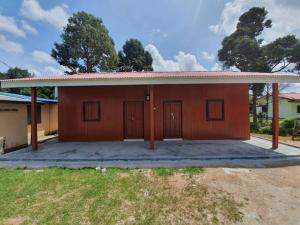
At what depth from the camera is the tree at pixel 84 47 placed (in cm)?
2366

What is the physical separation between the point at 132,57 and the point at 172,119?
20.6 meters

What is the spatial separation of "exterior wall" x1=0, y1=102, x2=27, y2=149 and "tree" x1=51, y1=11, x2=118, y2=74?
15268mm

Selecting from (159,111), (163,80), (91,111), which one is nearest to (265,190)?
(163,80)

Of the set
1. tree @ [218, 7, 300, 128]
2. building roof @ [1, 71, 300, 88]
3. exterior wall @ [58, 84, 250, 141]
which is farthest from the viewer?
tree @ [218, 7, 300, 128]

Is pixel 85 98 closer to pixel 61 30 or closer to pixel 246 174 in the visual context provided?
pixel 246 174

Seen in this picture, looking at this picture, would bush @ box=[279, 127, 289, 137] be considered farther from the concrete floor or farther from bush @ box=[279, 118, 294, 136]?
the concrete floor

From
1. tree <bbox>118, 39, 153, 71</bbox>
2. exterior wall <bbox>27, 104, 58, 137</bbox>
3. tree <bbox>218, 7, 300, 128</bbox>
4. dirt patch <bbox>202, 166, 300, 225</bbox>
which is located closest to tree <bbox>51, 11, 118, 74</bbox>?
tree <bbox>118, 39, 153, 71</bbox>

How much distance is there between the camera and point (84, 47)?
940 inches

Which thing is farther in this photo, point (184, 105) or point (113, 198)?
point (184, 105)

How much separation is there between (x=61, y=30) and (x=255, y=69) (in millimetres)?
21000

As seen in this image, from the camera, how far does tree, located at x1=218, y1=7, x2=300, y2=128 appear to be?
1800cm

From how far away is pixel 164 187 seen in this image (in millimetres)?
4785

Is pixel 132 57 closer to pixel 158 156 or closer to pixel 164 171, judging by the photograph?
pixel 158 156

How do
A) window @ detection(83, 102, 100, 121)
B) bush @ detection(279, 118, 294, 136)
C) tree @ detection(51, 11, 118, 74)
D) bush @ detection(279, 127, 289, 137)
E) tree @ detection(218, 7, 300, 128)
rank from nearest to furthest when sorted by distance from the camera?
window @ detection(83, 102, 100, 121) < bush @ detection(279, 127, 289, 137) < bush @ detection(279, 118, 294, 136) < tree @ detection(218, 7, 300, 128) < tree @ detection(51, 11, 118, 74)
